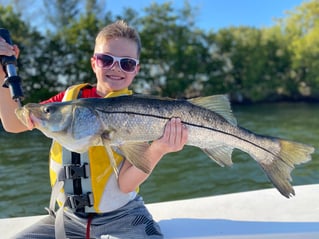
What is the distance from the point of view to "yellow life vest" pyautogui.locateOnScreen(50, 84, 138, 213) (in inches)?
101

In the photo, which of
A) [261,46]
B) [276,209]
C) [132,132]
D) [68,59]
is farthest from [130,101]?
[261,46]

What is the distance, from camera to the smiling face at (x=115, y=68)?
2635mm

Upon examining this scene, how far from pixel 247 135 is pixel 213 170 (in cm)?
643

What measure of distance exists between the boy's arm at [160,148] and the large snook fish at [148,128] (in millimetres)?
39

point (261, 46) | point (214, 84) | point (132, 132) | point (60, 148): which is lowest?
point (214, 84)

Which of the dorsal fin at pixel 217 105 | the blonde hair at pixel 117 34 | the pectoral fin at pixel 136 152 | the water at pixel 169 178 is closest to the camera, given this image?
the pectoral fin at pixel 136 152

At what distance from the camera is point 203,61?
40250mm

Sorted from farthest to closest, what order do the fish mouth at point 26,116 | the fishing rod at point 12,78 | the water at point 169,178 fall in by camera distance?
the water at point 169,178, the fishing rod at point 12,78, the fish mouth at point 26,116

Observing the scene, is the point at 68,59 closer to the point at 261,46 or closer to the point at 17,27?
the point at 17,27

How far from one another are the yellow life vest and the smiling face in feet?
1.52


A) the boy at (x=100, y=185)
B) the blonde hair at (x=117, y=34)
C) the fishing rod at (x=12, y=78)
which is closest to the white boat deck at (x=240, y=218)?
the boy at (x=100, y=185)

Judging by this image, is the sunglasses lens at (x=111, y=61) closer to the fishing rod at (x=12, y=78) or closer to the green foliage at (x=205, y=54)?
the fishing rod at (x=12, y=78)

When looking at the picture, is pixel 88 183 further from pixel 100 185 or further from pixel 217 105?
pixel 217 105

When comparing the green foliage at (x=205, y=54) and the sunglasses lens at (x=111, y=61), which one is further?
the green foliage at (x=205, y=54)
